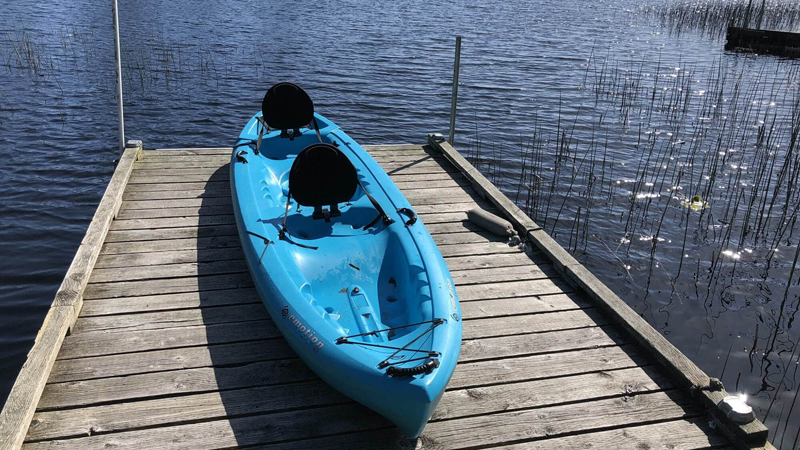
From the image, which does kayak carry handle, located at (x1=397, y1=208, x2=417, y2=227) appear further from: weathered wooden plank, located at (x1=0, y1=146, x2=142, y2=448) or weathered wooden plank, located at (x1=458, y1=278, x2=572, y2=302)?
weathered wooden plank, located at (x1=0, y1=146, x2=142, y2=448)

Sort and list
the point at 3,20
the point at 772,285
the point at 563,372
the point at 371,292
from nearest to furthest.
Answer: the point at 563,372 → the point at 371,292 → the point at 772,285 → the point at 3,20

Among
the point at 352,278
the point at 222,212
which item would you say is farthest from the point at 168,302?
the point at 222,212

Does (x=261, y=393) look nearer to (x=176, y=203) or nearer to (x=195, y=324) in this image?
(x=195, y=324)

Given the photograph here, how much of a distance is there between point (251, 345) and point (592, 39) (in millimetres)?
14915

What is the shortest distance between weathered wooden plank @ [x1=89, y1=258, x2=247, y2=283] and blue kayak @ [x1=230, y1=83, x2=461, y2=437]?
0.27 m

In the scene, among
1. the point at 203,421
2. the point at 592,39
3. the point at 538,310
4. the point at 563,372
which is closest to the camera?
the point at 203,421

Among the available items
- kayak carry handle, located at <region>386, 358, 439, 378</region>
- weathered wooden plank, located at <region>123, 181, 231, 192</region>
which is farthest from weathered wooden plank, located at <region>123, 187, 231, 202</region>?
kayak carry handle, located at <region>386, 358, 439, 378</region>

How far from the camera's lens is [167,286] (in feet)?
12.4

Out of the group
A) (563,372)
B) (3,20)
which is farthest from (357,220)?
(3,20)

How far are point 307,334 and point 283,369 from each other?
0.96ft

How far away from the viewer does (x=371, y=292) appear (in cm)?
345

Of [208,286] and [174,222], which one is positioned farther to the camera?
[174,222]

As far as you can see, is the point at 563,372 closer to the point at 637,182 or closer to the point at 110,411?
the point at 110,411

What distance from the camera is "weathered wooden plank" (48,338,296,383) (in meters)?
3.03
